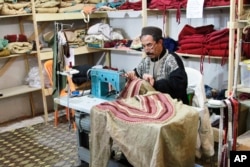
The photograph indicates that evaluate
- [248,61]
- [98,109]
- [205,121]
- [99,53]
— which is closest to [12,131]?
[99,53]

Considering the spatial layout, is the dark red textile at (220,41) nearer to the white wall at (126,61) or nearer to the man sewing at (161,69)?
the white wall at (126,61)

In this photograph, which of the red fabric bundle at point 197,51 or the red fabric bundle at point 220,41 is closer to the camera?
the red fabric bundle at point 220,41

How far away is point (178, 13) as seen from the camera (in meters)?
3.49

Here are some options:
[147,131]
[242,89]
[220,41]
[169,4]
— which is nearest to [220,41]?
[220,41]

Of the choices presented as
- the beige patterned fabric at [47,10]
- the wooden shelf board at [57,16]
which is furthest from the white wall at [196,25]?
the beige patterned fabric at [47,10]

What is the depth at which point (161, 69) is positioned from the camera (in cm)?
254

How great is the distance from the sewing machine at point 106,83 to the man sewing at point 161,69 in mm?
94

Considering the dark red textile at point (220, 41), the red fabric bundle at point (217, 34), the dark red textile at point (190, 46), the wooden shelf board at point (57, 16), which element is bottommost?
the dark red textile at point (190, 46)

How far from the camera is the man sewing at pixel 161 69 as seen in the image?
2332 millimetres

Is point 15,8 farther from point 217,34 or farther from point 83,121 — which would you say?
point 217,34

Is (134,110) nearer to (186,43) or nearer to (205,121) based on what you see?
(205,121)

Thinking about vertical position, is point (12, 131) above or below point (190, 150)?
below

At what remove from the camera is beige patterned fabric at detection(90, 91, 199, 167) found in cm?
164

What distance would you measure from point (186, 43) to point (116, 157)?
1597 millimetres
